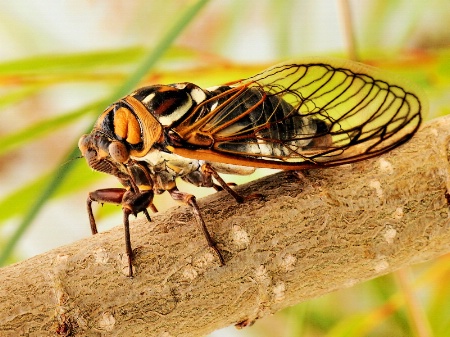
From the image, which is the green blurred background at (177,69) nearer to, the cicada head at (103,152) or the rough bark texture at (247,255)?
the cicada head at (103,152)

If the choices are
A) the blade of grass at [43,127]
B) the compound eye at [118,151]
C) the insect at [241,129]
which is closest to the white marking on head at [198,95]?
the insect at [241,129]

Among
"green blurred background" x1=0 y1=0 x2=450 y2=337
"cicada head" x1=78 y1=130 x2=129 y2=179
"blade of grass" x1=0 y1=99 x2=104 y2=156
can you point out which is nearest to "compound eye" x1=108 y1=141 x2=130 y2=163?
"cicada head" x1=78 y1=130 x2=129 y2=179

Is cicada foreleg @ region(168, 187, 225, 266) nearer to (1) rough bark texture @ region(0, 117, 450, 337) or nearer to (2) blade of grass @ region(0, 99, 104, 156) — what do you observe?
(1) rough bark texture @ region(0, 117, 450, 337)

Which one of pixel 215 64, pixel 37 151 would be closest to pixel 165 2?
pixel 37 151

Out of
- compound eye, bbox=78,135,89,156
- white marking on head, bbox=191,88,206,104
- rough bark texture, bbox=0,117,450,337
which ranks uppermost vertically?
white marking on head, bbox=191,88,206,104

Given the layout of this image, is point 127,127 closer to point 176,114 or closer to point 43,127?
point 176,114

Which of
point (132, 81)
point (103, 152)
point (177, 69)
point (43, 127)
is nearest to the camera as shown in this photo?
point (103, 152)

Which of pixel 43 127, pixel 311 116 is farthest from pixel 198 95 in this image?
pixel 43 127
